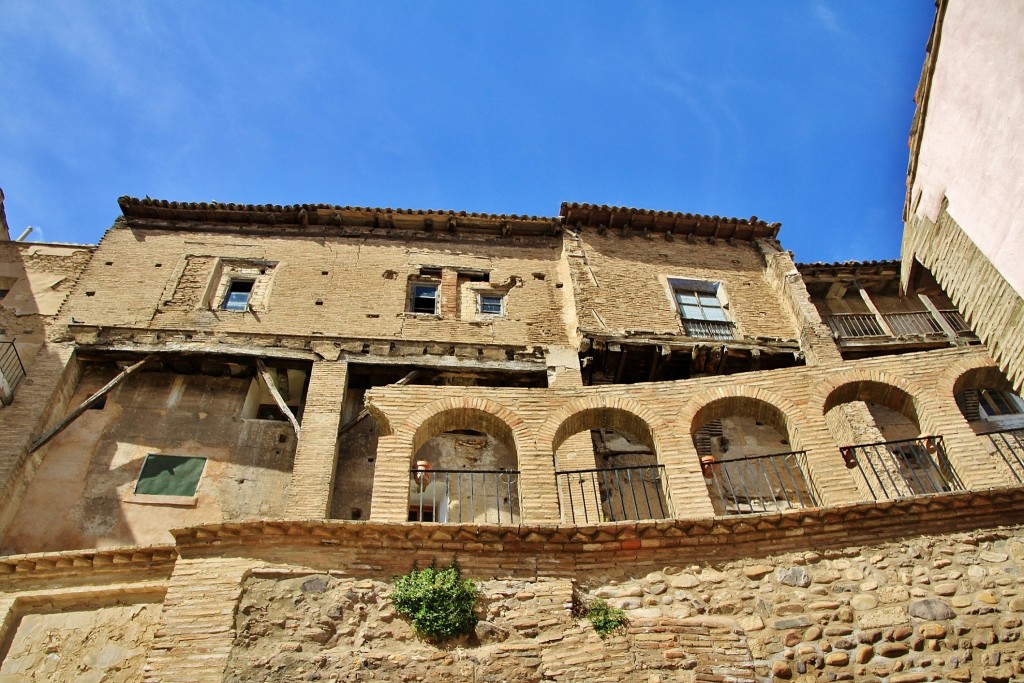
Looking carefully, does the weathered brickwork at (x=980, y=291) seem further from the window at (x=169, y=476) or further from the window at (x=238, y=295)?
the window at (x=238, y=295)

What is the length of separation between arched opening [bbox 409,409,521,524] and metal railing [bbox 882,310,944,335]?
10011mm

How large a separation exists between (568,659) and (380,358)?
7.22m

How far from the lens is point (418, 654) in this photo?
7512mm

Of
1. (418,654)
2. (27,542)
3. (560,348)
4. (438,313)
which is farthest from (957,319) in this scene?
(27,542)

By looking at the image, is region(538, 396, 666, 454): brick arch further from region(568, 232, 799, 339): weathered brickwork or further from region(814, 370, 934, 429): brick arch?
region(568, 232, 799, 339): weathered brickwork

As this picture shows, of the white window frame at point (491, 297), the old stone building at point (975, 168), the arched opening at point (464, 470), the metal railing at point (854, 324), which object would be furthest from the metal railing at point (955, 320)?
the arched opening at point (464, 470)

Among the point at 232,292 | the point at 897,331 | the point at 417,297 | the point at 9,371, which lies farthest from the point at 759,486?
the point at 9,371

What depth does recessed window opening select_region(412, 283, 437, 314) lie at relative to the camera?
51.7ft

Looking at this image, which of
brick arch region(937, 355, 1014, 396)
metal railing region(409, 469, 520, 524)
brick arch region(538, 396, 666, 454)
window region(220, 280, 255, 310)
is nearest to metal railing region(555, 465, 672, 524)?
brick arch region(538, 396, 666, 454)

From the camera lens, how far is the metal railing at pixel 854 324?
1680 cm

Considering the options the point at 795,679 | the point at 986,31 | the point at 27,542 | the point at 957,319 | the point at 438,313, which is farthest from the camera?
the point at 957,319

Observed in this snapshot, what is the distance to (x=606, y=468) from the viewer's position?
10906 millimetres

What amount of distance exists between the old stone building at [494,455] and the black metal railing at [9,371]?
5.6 inches

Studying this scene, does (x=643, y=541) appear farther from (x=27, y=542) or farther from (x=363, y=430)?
(x=27, y=542)
